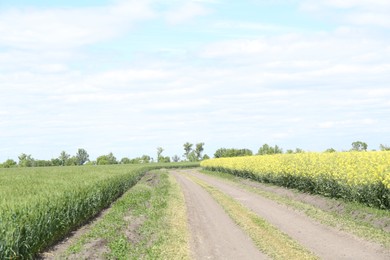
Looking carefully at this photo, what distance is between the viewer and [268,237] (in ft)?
53.1

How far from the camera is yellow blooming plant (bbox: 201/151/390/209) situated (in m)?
21.2

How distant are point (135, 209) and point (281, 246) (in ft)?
38.1

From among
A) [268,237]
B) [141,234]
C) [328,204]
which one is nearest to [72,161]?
[328,204]

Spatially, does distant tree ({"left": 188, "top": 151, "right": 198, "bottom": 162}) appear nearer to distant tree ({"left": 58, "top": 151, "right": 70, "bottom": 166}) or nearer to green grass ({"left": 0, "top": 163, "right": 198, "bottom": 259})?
distant tree ({"left": 58, "top": 151, "right": 70, "bottom": 166})

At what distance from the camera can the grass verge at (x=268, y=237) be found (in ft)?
45.0

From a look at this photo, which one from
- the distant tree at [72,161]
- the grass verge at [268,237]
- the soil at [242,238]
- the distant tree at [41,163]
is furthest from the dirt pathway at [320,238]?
the distant tree at [72,161]

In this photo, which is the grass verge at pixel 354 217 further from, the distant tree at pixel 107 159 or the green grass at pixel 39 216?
the distant tree at pixel 107 159

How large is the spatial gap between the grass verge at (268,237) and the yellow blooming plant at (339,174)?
5.58m

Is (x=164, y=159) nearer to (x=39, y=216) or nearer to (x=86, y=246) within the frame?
(x=86, y=246)

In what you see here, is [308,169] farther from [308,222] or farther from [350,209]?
[308,222]

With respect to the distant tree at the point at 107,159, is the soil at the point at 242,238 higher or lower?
lower

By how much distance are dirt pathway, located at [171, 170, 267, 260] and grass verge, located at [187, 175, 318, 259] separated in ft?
0.95

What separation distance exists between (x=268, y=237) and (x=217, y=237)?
188 centimetres

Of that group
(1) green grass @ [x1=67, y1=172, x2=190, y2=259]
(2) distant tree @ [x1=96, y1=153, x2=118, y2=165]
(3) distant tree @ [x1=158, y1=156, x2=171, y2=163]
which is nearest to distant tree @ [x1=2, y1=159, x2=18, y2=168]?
(2) distant tree @ [x1=96, y1=153, x2=118, y2=165]
